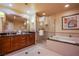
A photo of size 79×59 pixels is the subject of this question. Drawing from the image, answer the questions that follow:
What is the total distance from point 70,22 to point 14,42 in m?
1.26

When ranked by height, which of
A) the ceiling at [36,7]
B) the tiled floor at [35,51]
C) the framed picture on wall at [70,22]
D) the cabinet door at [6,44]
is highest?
the ceiling at [36,7]

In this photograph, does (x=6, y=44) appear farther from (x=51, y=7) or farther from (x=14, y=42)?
(x=51, y=7)

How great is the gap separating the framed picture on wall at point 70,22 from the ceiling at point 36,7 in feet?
0.60

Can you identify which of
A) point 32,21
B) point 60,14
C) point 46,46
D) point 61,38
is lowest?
point 46,46

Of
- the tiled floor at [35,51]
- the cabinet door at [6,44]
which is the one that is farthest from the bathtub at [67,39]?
the cabinet door at [6,44]

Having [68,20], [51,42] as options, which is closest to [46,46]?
[51,42]

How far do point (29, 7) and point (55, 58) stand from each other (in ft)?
3.91

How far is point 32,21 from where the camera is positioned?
199cm

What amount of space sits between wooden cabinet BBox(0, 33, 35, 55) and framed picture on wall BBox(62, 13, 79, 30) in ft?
2.39

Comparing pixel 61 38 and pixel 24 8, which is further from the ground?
pixel 24 8

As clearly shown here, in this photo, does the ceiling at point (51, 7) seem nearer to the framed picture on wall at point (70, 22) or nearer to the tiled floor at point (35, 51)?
the framed picture on wall at point (70, 22)

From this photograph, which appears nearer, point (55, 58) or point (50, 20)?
point (55, 58)

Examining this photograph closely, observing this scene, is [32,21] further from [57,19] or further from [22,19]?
[57,19]

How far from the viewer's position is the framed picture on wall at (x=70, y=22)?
1.91m
